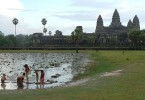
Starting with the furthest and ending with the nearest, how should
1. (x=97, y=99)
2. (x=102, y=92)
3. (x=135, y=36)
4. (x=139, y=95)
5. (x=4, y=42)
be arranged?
(x=4, y=42) → (x=135, y=36) → (x=102, y=92) → (x=139, y=95) → (x=97, y=99)

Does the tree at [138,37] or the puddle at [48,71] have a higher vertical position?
the tree at [138,37]

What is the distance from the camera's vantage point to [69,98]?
728 inches

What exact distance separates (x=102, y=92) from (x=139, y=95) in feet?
7.31

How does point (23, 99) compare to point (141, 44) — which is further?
point (141, 44)

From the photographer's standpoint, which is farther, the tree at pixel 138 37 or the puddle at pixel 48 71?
the tree at pixel 138 37

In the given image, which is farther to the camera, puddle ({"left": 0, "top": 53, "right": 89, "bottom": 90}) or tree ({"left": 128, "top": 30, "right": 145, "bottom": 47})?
tree ({"left": 128, "top": 30, "right": 145, "bottom": 47})

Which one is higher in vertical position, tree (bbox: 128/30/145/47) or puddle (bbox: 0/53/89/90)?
tree (bbox: 128/30/145/47)

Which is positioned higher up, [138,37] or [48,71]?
[138,37]

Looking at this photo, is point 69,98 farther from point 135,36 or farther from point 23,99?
point 135,36

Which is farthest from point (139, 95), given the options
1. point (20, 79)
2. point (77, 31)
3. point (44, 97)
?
point (77, 31)

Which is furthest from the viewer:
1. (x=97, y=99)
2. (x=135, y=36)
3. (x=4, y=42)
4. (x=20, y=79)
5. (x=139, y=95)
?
(x=4, y=42)

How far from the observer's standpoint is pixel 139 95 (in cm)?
1930

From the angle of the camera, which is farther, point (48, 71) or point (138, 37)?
point (138, 37)

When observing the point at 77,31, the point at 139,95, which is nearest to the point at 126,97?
the point at 139,95
